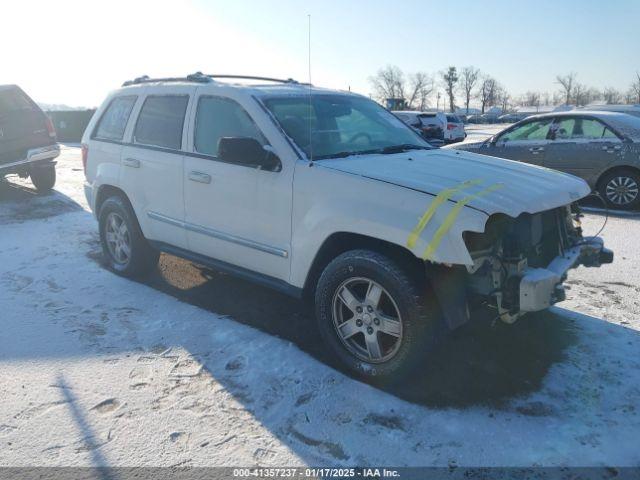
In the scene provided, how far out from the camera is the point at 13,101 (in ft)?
31.7

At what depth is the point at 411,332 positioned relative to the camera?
3072 mm

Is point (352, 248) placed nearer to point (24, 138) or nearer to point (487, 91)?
point (24, 138)

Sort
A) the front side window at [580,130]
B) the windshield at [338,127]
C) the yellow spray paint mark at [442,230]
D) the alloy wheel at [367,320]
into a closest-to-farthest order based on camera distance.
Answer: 1. the yellow spray paint mark at [442,230]
2. the alloy wheel at [367,320]
3. the windshield at [338,127]
4. the front side window at [580,130]

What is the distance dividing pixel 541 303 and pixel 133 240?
372 centimetres

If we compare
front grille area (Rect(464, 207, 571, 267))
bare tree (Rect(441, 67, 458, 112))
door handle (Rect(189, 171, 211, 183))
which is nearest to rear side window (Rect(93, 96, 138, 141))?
door handle (Rect(189, 171, 211, 183))

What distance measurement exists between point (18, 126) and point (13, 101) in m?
0.52

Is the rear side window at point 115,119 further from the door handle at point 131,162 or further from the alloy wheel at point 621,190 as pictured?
the alloy wheel at point 621,190

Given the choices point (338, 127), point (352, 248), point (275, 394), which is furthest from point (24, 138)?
point (275, 394)

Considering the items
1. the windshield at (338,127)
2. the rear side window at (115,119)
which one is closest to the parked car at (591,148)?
the windshield at (338,127)

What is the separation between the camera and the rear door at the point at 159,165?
14.8ft

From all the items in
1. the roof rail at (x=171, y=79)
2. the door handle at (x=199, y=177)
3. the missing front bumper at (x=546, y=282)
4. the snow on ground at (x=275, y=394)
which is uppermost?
the roof rail at (x=171, y=79)

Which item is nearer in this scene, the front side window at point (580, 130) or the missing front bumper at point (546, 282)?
the missing front bumper at point (546, 282)

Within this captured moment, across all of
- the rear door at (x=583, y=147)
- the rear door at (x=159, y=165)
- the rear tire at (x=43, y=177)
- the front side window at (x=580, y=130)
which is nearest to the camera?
the rear door at (x=159, y=165)

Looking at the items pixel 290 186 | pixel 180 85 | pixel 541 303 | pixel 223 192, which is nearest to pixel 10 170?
pixel 180 85
